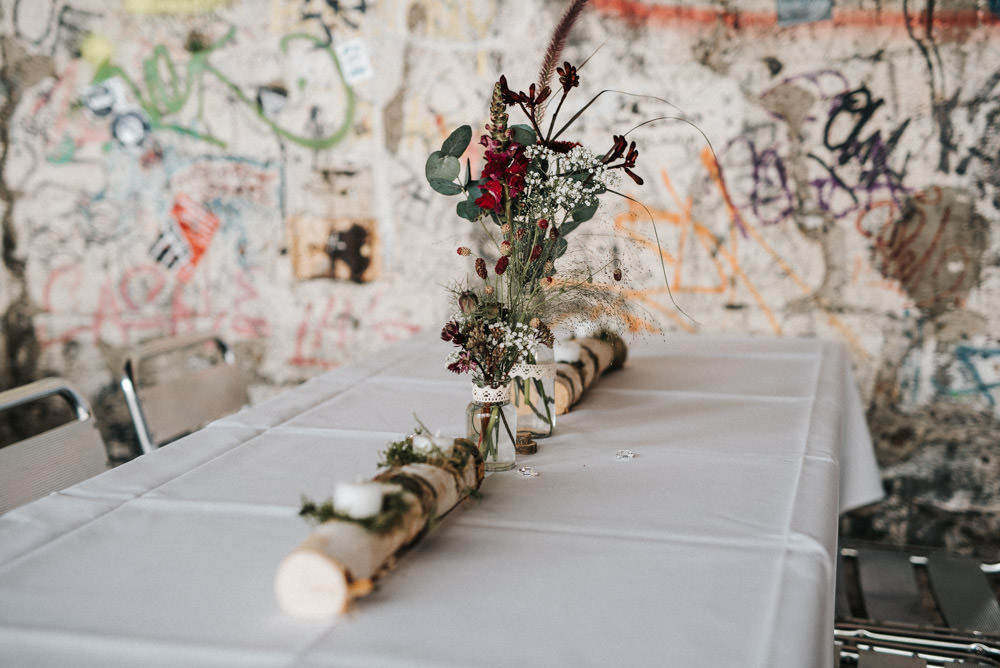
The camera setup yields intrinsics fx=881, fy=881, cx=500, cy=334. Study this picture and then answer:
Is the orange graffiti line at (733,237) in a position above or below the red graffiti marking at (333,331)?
above

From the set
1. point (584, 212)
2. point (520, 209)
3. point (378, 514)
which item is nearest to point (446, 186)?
point (520, 209)

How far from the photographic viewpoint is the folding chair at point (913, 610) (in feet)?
6.17

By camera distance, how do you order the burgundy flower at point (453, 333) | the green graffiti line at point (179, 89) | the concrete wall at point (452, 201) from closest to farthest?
the burgundy flower at point (453, 333) → the concrete wall at point (452, 201) → the green graffiti line at point (179, 89)

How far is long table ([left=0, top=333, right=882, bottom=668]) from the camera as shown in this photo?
96 cm

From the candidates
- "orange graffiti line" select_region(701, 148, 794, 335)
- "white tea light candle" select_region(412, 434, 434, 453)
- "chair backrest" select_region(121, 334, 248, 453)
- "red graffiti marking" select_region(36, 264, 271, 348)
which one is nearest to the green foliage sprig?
"white tea light candle" select_region(412, 434, 434, 453)

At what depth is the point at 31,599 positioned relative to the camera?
106 centimetres

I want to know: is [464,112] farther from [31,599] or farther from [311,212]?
[31,599]

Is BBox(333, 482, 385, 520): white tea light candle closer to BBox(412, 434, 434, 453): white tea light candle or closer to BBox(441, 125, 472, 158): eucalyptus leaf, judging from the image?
BBox(412, 434, 434, 453): white tea light candle

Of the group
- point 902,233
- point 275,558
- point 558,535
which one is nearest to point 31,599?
point 275,558

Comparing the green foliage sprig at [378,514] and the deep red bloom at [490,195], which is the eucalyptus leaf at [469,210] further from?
the green foliage sprig at [378,514]

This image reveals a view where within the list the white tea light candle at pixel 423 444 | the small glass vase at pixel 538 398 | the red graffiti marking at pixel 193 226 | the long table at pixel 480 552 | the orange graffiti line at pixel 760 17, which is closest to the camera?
the long table at pixel 480 552

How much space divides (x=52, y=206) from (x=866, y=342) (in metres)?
3.35

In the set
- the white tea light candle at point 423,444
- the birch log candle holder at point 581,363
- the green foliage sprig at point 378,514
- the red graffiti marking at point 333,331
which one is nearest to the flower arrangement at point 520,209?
the white tea light candle at point 423,444

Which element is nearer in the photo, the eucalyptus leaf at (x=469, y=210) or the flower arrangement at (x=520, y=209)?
the flower arrangement at (x=520, y=209)
